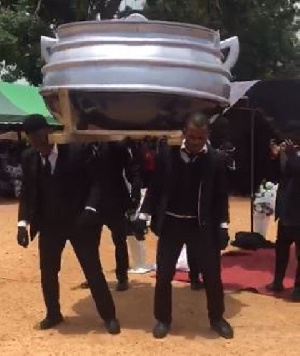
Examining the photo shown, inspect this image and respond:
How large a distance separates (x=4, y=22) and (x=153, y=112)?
14.6 metres

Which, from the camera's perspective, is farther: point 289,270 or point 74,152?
point 289,270

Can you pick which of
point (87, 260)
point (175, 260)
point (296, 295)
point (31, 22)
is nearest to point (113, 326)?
point (87, 260)

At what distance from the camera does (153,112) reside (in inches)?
175

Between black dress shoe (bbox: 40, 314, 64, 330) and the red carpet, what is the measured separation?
175 centimetres

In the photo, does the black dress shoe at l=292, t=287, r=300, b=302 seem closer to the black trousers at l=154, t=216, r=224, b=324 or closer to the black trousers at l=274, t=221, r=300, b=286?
the black trousers at l=274, t=221, r=300, b=286

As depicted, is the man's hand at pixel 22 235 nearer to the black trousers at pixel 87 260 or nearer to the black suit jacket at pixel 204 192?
the black trousers at pixel 87 260

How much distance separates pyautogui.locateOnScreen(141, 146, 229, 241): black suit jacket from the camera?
483 cm

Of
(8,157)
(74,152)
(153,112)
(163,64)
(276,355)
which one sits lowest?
(8,157)

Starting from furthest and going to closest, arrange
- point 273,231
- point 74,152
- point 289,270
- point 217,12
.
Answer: point 217,12, point 273,231, point 289,270, point 74,152

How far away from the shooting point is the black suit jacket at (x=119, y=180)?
5711mm

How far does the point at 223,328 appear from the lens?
16.1ft

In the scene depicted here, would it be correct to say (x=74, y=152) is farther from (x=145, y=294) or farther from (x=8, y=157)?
(x=8, y=157)

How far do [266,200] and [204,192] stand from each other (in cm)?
414

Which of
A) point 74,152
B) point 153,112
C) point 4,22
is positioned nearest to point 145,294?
point 74,152
